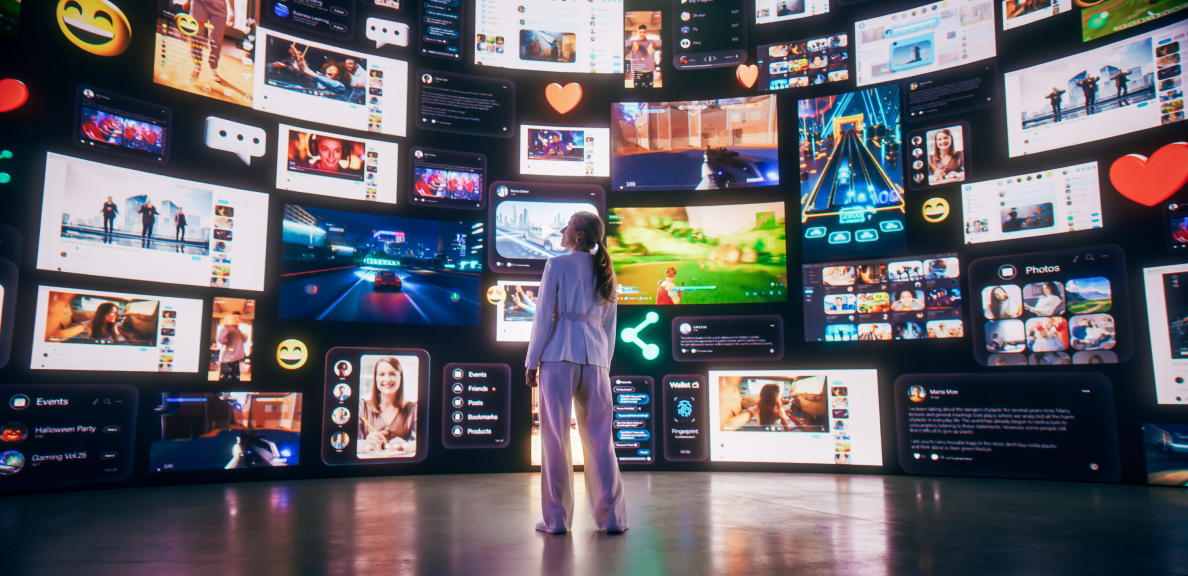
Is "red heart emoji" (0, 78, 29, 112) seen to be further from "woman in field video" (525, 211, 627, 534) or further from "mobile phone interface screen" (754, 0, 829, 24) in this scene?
"mobile phone interface screen" (754, 0, 829, 24)

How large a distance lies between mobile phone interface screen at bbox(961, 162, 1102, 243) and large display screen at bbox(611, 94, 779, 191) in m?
1.56

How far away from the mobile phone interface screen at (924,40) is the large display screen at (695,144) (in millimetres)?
881

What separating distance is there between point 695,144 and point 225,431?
434 cm

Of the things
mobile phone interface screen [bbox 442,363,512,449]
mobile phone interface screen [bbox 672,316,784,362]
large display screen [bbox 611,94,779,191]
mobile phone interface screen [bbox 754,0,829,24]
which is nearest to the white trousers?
mobile phone interface screen [bbox 442,363,512,449]

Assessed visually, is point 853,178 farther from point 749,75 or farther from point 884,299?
point 749,75

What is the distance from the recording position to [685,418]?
550 cm

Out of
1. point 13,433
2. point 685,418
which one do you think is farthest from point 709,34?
point 13,433

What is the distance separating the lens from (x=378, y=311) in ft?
16.9

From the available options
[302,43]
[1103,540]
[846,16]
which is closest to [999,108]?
[846,16]

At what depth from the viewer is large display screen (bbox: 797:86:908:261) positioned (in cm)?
532

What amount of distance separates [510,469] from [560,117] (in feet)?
10.2

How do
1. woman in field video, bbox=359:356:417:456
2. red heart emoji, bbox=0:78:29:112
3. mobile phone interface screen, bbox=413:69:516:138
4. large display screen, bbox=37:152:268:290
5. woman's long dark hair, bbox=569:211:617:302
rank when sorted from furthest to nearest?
mobile phone interface screen, bbox=413:69:516:138 < woman in field video, bbox=359:356:417:456 < large display screen, bbox=37:152:268:290 < red heart emoji, bbox=0:78:29:112 < woman's long dark hair, bbox=569:211:617:302

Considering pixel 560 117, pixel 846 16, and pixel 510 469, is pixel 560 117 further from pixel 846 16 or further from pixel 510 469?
pixel 510 469

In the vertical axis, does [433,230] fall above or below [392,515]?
above
